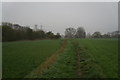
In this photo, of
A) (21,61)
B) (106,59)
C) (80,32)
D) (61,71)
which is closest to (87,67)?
(61,71)

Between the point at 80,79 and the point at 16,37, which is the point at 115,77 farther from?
the point at 16,37

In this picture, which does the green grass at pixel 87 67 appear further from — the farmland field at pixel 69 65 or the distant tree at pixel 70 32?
the distant tree at pixel 70 32

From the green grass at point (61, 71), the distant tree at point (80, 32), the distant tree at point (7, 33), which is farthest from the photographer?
the distant tree at point (80, 32)

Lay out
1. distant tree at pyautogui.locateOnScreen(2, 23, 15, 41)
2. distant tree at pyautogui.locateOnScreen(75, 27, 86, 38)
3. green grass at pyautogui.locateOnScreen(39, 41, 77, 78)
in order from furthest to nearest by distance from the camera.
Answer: distant tree at pyautogui.locateOnScreen(75, 27, 86, 38)
distant tree at pyautogui.locateOnScreen(2, 23, 15, 41)
green grass at pyautogui.locateOnScreen(39, 41, 77, 78)

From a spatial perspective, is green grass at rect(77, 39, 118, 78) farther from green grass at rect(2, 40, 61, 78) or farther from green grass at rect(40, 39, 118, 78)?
green grass at rect(2, 40, 61, 78)

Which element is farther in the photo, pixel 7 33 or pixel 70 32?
pixel 70 32

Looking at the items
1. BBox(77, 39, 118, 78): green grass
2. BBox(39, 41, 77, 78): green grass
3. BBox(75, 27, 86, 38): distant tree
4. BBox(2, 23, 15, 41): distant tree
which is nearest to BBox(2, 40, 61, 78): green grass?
BBox(39, 41, 77, 78): green grass

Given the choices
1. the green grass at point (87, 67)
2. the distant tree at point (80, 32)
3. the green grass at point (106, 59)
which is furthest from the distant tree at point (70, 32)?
the green grass at point (87, 67)

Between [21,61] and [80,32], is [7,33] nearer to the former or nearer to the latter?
[21,61]

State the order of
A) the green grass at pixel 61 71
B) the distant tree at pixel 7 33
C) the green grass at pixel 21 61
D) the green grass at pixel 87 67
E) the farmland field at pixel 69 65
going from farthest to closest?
1. the distant tree at pixel 7 33
2. the green grass at pixel 21 61
3. the farmland field at pixel 69 65
4. the green grass at pixel 61 71
5. the green grass at pixel 87 67

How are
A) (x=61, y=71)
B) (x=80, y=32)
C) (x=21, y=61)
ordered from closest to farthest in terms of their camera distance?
(x=61, y=71) < (x=21, y=61) < (x=80, y=32)

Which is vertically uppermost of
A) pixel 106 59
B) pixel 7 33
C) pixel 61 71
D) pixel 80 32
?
pixel 80 32

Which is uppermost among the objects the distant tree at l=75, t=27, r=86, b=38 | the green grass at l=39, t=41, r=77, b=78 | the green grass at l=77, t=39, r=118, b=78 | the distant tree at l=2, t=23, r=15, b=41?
the distant tree at l=75, t=27, r=86, b=38

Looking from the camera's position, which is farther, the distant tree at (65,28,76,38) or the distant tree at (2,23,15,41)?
the distant tree at (65,28,76,38)
